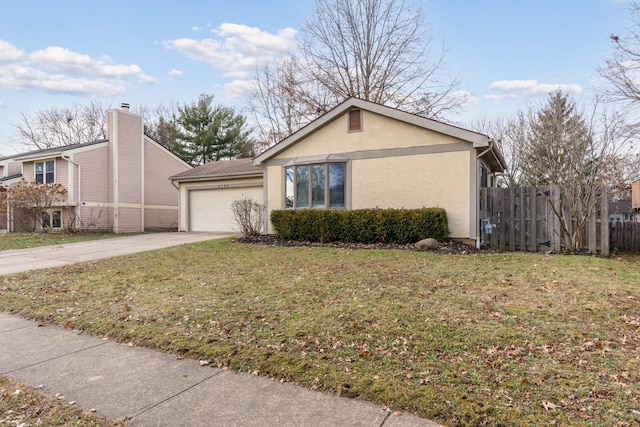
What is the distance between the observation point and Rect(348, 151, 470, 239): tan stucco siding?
1046 cm

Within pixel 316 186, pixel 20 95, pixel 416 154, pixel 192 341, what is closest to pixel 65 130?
pixel 20 95

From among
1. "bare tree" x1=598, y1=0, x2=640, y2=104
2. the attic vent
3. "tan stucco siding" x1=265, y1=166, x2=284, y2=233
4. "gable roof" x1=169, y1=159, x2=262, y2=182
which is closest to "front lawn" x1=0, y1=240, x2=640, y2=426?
"tan stucco siding" x1=265, y1=166, x2=284, y2=233

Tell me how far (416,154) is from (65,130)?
34562 millimetres

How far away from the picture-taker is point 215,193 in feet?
55.7

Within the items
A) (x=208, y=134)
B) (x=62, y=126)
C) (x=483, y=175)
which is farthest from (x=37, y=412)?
(x=62, y=126)

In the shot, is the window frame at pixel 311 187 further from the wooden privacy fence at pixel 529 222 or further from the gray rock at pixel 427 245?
the wooden privacy fence at pixel 529 222

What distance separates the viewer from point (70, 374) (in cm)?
314

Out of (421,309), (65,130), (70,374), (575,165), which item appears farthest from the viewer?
(65,130)

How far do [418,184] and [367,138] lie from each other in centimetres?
223

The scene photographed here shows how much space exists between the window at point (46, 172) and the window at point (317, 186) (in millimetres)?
13780

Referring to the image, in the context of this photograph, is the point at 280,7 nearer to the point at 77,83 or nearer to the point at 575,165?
the point at 575,165

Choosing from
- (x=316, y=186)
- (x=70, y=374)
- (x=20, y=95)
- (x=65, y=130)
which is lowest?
(x=70, y=374)

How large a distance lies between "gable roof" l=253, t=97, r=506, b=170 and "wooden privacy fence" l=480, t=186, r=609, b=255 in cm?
148

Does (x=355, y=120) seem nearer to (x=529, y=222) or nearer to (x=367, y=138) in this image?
(x=367, y=138)
